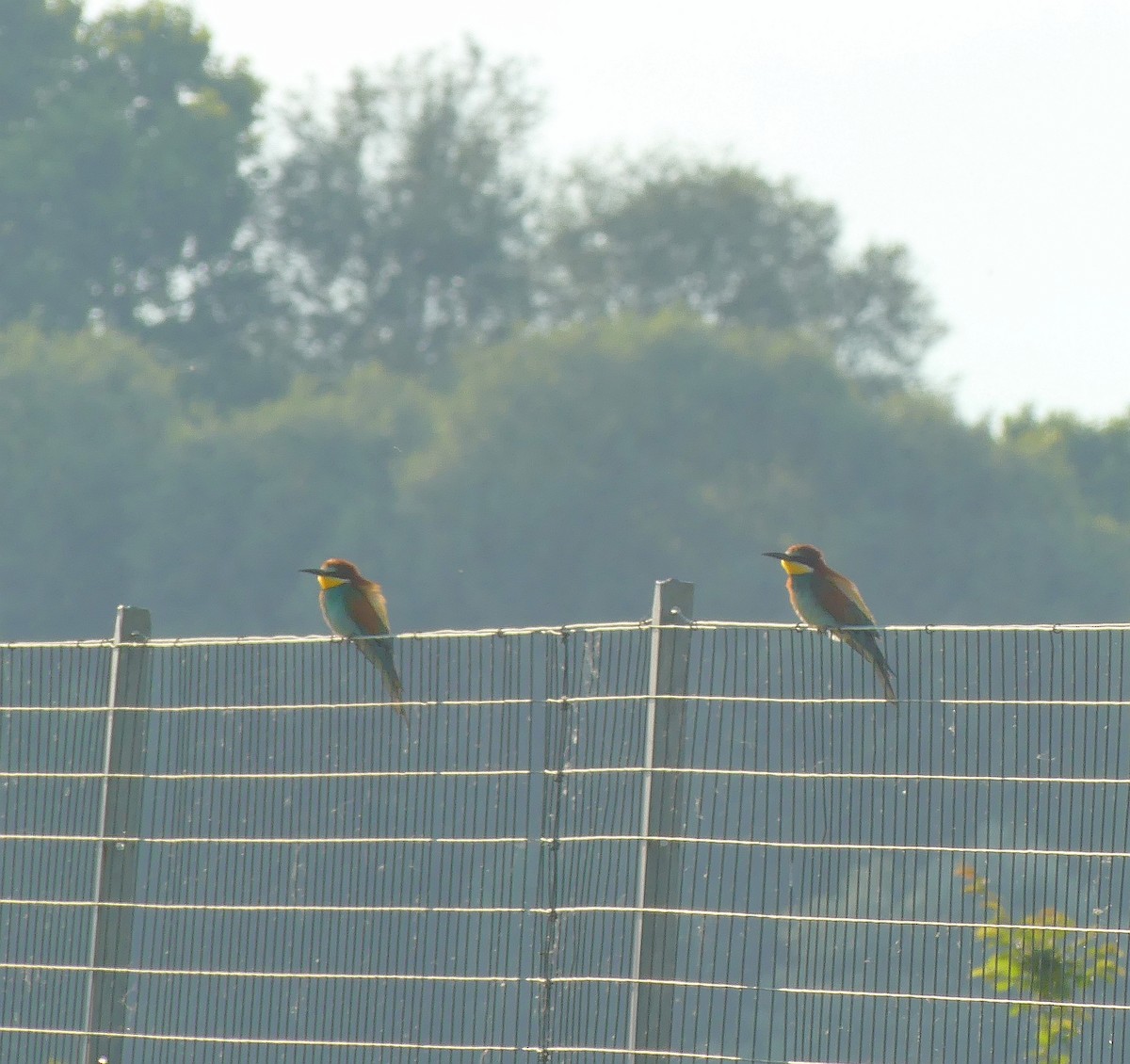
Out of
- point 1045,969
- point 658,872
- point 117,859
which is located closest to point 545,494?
point 117,859

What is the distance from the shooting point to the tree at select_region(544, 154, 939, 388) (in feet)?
220

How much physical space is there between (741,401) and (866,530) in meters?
4.24

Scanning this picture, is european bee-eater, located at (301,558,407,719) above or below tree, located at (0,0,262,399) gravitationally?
below

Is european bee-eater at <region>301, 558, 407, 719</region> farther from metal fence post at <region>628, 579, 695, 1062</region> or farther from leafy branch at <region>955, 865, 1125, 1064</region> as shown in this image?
metal fence post at <region>628, 579, 695, 1062</region>

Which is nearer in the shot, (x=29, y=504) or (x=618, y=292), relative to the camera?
(x=29, y=504)

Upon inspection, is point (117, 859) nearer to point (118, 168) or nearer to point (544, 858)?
point (544, 858)

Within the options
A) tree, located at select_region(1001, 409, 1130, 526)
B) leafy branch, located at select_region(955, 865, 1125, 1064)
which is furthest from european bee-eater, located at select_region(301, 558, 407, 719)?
tree, located at select_region(1001, 409, 1130, 526)

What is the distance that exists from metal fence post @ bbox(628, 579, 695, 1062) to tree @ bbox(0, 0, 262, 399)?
61.2m

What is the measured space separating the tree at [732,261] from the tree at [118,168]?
9519 mm

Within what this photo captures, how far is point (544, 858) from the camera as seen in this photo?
5.89 meters

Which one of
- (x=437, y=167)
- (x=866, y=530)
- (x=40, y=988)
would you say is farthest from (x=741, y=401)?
(x=40, y=988)

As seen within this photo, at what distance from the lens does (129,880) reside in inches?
265

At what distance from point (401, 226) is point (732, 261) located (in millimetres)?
9182

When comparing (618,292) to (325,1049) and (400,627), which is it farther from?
(325,1049)
